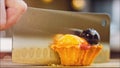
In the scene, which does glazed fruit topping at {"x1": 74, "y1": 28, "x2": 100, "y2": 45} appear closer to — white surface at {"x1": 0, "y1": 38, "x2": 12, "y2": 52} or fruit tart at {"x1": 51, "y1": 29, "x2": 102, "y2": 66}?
fruit tart at {"x1": 51, "y1": 29, "x2": 102, "y2": 66}

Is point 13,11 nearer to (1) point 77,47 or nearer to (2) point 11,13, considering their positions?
(2) point 11,13

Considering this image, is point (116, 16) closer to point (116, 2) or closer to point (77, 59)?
point (116, 2)

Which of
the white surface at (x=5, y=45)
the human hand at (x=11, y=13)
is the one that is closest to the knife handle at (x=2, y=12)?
the human hand at (x=11, y=13)

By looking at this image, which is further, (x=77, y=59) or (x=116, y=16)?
(x=116, y=16)

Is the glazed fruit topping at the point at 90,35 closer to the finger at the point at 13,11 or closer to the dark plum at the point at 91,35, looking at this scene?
the dark plum at the point at 91,35

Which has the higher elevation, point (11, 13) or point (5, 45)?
point (11, 13)

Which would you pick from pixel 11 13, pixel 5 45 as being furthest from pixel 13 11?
pixel 5 45

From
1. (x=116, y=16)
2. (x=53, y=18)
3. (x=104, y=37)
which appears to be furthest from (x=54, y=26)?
(x=116, y=16)

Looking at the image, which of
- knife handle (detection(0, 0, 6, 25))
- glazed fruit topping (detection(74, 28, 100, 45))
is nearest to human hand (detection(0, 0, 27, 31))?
knife handle (detection(0, 0, 6, 25))
